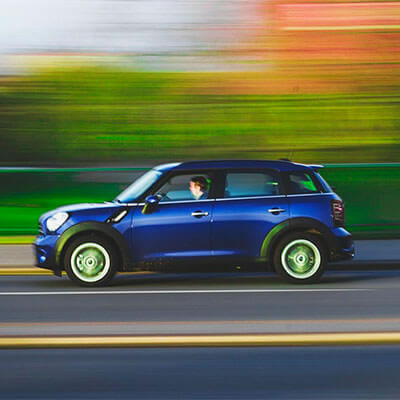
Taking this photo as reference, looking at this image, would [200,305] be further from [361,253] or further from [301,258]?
[361,253]

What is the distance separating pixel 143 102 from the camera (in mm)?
20922

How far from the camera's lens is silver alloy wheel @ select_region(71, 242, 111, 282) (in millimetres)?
9516

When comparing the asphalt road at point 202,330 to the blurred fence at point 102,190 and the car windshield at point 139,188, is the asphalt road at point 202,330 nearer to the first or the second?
the car windshield at point 139,188

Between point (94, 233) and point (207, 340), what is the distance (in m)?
3.73

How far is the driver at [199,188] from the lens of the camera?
9578 mm

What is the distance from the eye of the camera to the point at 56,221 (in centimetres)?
952

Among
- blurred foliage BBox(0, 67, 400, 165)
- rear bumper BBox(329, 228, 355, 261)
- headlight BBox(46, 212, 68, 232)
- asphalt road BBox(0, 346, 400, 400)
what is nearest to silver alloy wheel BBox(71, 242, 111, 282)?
headlight BBox(46, 212, 68, 232)

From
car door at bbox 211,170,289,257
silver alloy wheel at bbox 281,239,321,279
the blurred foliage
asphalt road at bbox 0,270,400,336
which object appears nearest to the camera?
asphalt road at bbox 0,270,400,336

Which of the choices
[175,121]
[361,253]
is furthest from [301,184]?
[175,121]

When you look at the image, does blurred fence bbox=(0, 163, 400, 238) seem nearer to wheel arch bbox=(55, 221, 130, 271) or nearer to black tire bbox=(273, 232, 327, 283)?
black tire bbox=(273, 232, 327, 283)

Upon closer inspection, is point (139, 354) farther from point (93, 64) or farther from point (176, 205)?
point (93, 64)

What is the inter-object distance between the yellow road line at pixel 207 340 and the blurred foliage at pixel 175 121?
13.0 m

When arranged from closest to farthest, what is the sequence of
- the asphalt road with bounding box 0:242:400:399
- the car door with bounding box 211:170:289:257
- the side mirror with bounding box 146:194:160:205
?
the asphalt road with bounding box 0:242:400:399 < the side mirror with bounding box 146:194:160:205 < the car door with bounding box 211:170:289:257

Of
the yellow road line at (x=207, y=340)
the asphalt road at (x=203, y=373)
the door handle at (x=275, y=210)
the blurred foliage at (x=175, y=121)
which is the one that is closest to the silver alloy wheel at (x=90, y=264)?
the door handle at (x=275, y=210)
